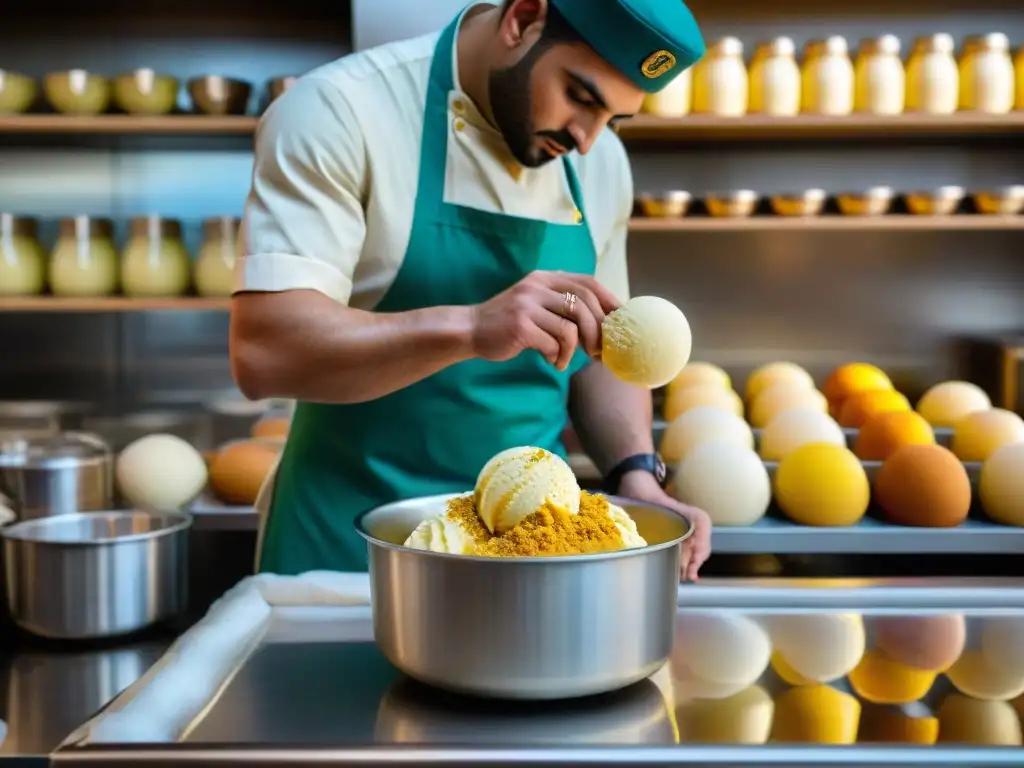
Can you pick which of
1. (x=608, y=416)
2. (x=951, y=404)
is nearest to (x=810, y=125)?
(x=951, y=404)

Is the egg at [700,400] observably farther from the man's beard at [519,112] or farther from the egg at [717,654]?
the egg at [717,654]

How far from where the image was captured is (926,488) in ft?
5.28

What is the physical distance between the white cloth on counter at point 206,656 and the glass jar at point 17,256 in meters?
1.77

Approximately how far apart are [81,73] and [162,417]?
2.82ft

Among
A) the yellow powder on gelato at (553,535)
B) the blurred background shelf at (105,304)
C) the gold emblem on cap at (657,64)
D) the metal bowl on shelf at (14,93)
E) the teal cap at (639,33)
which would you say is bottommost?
the yellow powder on gelato at (553,535)

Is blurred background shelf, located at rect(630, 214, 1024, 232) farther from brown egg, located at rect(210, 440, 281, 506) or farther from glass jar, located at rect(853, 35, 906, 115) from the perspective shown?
brown egg, located at rect(210, 440, 281, 506)

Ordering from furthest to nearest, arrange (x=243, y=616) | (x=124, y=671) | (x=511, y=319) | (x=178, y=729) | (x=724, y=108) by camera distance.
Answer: (x=724, y=108) < (x=124, y=671) < (x=511, y=319) < (x=243, y=616) < (x=178, y=729)

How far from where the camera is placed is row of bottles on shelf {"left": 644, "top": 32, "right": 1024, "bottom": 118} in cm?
234

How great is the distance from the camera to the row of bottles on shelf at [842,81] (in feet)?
7.69

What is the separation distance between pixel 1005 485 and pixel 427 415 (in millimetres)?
971

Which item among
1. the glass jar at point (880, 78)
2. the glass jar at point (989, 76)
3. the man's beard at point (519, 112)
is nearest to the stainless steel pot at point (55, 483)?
the man's beard at point (519, 112)

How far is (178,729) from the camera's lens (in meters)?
0.69

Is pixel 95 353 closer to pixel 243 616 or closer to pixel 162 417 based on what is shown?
pixel 162 417

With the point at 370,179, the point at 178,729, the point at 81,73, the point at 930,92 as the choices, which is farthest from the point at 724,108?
the point at 178,729
